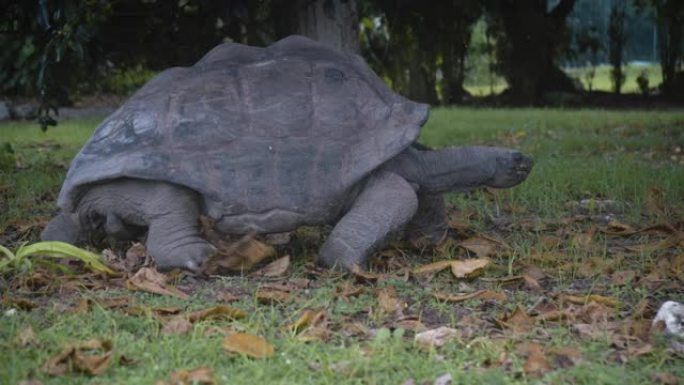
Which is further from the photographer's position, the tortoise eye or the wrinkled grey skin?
the tortoise eye

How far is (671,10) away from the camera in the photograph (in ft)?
49.6

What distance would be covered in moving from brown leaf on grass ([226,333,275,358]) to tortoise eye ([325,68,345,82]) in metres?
1.94

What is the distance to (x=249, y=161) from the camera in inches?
180

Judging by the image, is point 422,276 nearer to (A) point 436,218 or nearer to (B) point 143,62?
(A) point 436,218

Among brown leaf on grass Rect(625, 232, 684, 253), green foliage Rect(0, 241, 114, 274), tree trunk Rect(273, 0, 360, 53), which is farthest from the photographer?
tree trunk Rect(273, 0, 360, 53)

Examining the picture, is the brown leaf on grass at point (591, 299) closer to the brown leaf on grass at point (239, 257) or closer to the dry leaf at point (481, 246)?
the dry leaf at point (481, 246)

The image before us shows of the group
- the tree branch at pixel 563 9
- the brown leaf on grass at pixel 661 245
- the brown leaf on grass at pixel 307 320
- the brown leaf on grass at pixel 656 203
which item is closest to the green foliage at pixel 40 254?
the brown leaf on grass at pixel 307 320

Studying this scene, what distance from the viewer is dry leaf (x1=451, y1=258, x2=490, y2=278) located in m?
4.31

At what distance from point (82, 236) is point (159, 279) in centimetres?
93

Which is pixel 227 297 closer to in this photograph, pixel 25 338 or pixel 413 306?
pixel 413 306

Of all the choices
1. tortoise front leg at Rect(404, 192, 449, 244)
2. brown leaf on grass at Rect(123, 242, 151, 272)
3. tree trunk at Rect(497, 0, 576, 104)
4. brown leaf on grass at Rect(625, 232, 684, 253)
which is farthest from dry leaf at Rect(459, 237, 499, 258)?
tree trunk at Rect(497, 0, 576, 104)

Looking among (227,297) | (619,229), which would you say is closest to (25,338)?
(227,297)

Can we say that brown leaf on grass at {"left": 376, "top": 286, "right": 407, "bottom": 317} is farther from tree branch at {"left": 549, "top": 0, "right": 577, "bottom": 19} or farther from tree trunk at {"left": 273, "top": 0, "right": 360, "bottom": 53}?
tree branch at {"left": 549, "top": 0, "right": 577, "bottom": 19}

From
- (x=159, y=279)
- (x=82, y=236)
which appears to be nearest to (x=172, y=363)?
(x=159, y=279)
